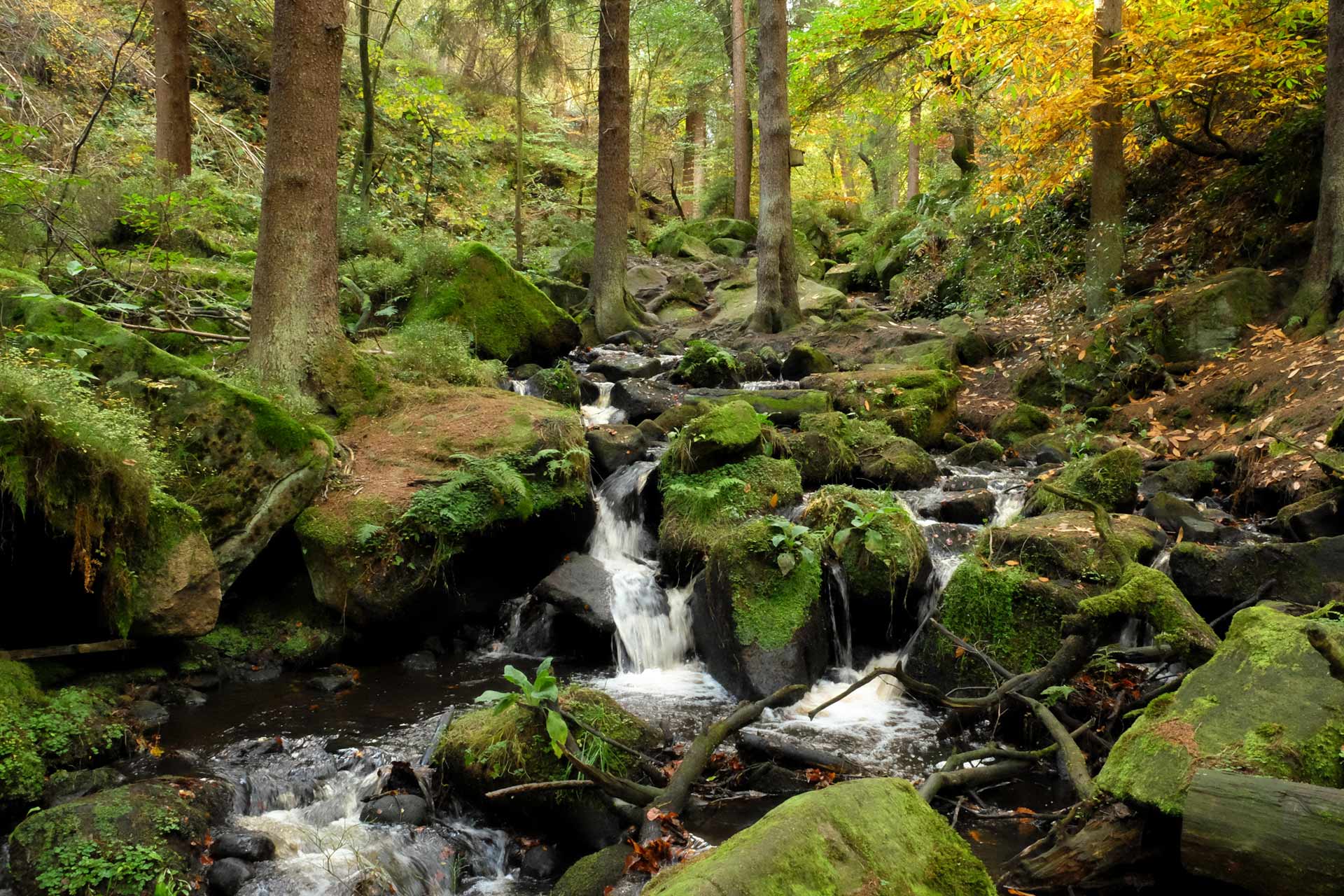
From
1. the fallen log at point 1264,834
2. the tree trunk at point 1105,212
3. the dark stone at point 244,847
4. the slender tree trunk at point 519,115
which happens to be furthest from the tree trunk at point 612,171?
the fallen log at point 1264,834

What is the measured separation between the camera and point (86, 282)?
9.80 metres

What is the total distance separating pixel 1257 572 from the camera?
6.06m

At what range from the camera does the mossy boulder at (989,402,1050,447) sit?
11.5m

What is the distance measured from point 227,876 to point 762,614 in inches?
165

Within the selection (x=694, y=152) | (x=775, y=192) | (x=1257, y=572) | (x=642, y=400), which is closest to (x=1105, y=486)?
(x=1257, y=572)

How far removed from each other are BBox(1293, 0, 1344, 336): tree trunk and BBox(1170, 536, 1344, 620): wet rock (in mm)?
5490

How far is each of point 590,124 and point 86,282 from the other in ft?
75.1

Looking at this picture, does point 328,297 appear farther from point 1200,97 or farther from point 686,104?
point 686,104

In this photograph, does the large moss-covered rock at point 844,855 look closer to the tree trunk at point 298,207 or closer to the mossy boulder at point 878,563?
the mossy boulder at point 878,563

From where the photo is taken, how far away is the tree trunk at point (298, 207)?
8906 millimetres

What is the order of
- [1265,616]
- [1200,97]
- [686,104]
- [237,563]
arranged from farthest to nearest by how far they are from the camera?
[686,104] → [1200,97] → [237,563] → [1265,616]

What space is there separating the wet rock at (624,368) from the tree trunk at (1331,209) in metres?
9.10

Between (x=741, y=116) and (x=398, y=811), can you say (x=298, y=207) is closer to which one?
(x=398, y=811)

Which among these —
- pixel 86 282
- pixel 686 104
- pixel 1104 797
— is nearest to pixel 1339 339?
pixel 1104 797
